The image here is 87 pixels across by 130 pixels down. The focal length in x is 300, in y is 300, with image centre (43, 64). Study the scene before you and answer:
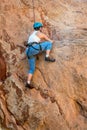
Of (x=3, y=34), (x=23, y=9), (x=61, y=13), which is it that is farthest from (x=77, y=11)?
(x=3, y=34)

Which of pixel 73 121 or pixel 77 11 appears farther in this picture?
pixel 77 11

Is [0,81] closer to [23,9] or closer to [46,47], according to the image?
[46,47]

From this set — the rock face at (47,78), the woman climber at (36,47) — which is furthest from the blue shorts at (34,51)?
the rock face at (47,78)

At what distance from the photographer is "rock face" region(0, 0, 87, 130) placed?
30.3 ft

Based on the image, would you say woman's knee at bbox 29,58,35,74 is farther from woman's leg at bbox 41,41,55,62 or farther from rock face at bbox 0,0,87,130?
woman's leg at bbox 41,41,55,62

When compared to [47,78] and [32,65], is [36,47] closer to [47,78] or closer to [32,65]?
[32,65]

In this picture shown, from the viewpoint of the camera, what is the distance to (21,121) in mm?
9492

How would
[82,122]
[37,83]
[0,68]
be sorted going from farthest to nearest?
[0,68] < [37,83] < [82,122]

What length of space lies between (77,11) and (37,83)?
351 centimetres

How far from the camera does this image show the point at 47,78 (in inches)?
381

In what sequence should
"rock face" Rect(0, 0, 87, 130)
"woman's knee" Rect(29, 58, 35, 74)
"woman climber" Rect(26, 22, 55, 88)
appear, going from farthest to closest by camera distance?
"woman's knee" Rect(29, 58, 35, 74) → "woman climber" Rect(26, 22, 55, 88) → "rock face" Rect(0, 0, 87, 130)

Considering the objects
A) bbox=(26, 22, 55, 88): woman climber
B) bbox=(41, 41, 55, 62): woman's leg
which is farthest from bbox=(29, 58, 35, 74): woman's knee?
bbox=(41, 41, 55, 62): woman's leg

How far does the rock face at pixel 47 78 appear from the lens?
923cm

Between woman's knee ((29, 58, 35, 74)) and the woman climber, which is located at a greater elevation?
the woman climber
